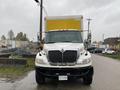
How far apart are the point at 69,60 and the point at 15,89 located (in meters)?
2.40

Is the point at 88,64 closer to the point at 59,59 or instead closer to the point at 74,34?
the point at 59,59

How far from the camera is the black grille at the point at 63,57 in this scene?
11.7m

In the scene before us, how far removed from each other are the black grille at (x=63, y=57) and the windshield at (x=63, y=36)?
139 cm

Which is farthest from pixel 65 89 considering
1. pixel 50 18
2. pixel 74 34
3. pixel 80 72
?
pixel 50 18

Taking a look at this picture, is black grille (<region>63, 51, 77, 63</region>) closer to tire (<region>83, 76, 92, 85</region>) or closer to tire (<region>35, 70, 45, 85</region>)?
tire (<region>83, 76, 92, 85</region>)

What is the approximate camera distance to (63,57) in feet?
38.4

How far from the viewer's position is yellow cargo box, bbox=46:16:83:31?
14305mm

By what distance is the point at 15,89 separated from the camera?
11125 mm

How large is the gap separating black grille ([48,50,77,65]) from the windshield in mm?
1386

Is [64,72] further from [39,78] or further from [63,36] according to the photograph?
Answer: [63,36]

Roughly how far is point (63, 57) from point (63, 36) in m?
1.91

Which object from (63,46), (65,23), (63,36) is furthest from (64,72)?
(65,23)

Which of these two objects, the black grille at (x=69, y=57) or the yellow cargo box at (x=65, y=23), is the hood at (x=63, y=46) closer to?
the black grille at (x=69, y=57)

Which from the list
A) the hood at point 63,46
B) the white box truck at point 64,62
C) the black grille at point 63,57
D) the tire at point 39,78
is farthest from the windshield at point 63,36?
the tire at point 39,78
